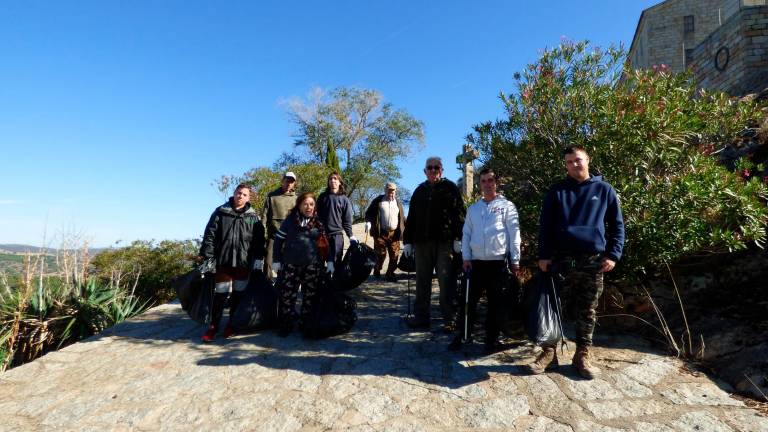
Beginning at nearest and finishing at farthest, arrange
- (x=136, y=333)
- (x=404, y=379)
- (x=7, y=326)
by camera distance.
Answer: (x=404, y=379) < (x=136, y=333) < (x=7, y=326)

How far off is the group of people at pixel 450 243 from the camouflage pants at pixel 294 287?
0.04ft

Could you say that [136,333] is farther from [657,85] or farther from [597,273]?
[657,85]

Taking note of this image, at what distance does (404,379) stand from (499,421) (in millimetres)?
954

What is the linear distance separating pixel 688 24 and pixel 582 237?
33303mm

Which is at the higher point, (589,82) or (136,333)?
(589,82)

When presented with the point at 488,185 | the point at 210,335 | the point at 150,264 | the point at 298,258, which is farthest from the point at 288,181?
the point at 150,264

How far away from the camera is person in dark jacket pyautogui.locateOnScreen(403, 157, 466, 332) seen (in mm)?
4477

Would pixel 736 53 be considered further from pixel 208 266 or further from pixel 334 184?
pixel 208 266

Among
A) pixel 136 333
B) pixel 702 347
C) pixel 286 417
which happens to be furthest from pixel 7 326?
pixel 702 347

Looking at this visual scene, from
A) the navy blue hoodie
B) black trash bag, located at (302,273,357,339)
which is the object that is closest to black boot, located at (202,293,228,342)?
black trash bag, located at (302,273,357,339)

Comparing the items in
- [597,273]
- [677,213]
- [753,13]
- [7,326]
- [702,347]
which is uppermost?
[753,13]

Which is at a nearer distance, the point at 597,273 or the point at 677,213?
the point at 597,273

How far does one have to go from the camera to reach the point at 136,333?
17.4 ft

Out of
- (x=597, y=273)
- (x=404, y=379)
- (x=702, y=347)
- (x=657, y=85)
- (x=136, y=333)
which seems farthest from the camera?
(x=136, y=333)
